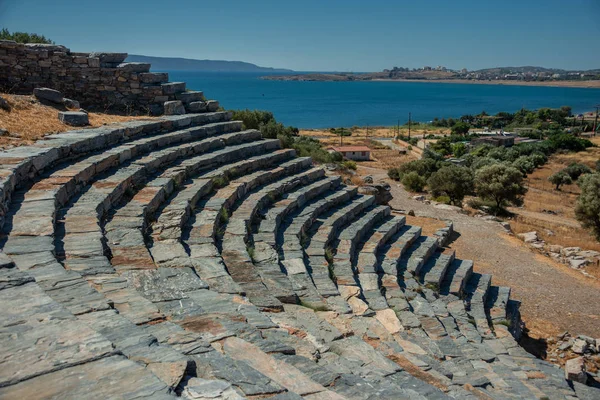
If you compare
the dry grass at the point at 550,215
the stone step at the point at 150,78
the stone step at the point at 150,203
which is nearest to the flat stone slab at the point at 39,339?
the stone step at the point at 150,203

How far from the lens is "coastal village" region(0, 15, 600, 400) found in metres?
3.33

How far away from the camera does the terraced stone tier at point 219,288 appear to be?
316 cm

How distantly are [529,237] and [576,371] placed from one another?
10236 millimetres

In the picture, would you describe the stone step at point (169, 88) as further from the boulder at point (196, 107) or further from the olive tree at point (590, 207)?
the olive tree at point (590, 207)

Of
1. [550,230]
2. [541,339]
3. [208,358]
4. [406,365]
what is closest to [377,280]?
[406,365]

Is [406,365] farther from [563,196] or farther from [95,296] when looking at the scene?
[563,196]

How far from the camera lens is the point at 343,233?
1107 centimetres

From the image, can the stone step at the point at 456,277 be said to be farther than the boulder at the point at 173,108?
No

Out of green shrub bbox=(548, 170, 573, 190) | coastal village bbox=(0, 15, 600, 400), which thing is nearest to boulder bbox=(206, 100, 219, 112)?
coastal village bbox=(0, 15, 600, 400)

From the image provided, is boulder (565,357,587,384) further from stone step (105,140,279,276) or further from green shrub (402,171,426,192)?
green shrub (402,171,426,192)

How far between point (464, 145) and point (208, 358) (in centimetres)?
5984

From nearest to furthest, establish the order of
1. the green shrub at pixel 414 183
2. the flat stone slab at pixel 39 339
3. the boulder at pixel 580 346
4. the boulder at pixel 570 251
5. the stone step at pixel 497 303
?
the flat stone slab at pixel 39 339
the boulder at pixel 580 346
the stone step at pixel 497 303
the boulder at pixel 570 251
the green shrub at pixel 414 183

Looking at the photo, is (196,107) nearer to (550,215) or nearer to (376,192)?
(376,192)

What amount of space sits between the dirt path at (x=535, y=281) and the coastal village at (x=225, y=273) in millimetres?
66
